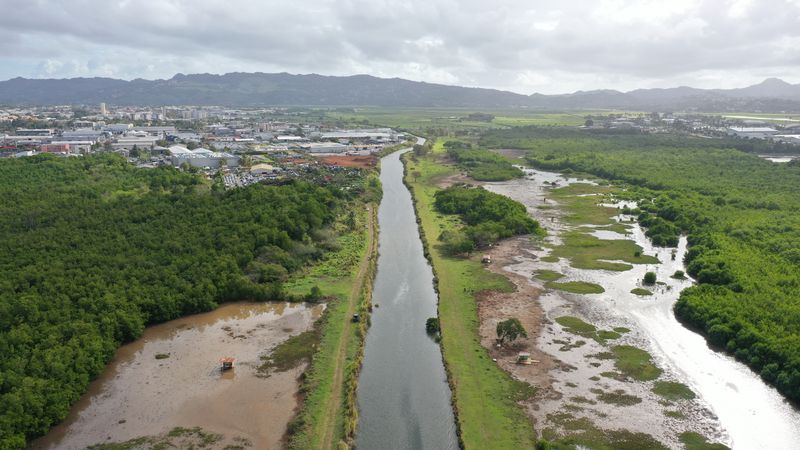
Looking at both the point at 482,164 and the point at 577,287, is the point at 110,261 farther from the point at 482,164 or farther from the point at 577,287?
the point at 482,164

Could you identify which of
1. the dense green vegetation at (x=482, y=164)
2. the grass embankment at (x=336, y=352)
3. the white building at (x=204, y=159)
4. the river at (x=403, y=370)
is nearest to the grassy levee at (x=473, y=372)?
the river at (x=403, y=370)

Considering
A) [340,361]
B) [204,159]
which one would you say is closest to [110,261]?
[340,361]

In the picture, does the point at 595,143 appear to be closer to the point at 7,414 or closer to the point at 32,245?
the point at 32,245

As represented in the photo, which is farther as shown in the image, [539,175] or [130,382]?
[539,175]

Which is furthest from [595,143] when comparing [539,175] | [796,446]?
[796,446]

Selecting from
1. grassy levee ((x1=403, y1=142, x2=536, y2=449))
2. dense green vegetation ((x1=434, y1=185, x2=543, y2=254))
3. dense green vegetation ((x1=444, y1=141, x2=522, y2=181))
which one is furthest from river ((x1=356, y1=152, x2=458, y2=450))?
dense green vegetation ((x1=444, y1=141, x2=522, y2=181))

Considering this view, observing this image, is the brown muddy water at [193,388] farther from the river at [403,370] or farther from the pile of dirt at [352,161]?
the pile of dirt at [352,161]

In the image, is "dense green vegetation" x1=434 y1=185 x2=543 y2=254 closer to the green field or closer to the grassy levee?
the grassy levee
